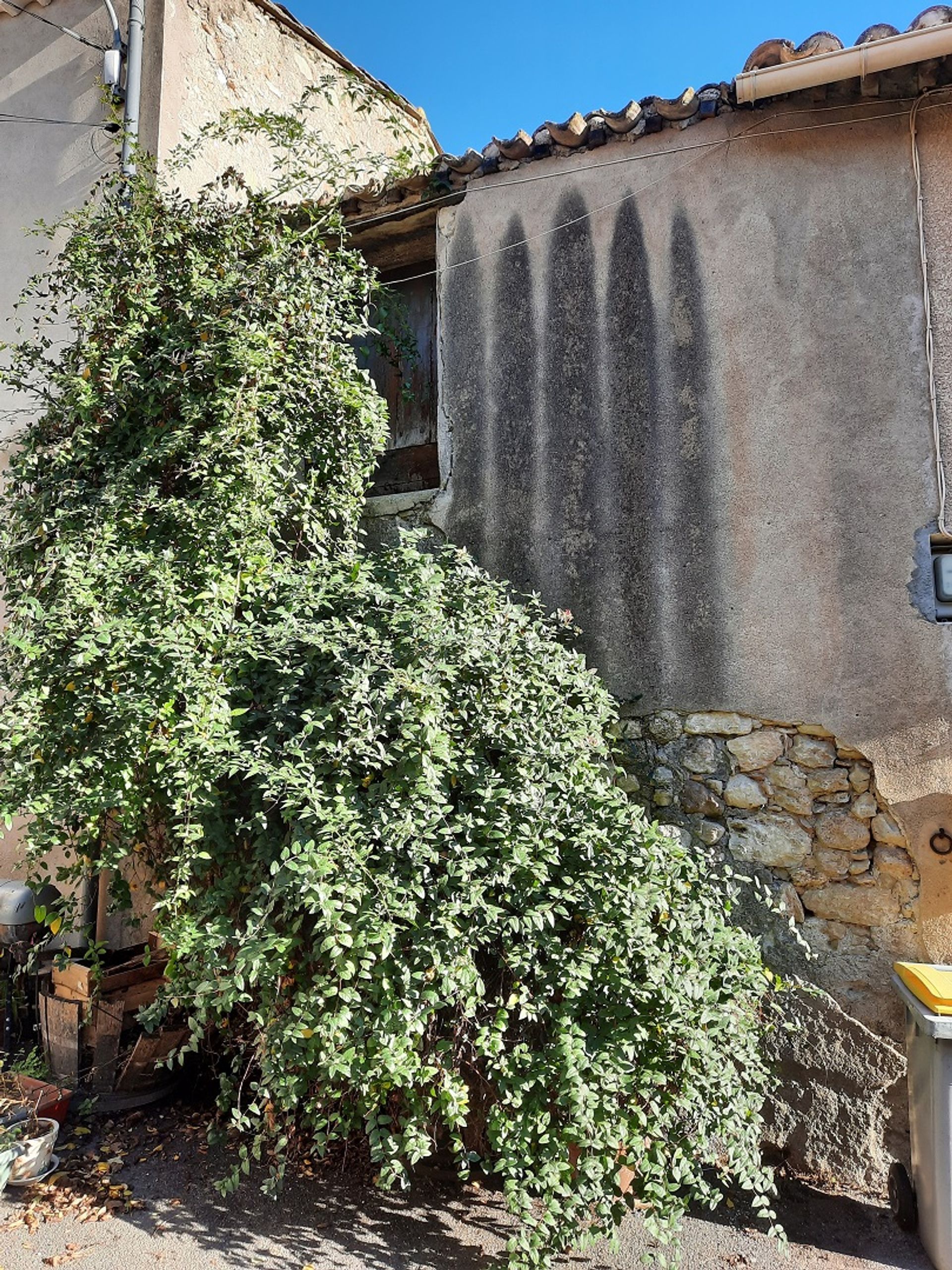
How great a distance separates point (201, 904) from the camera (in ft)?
11.5

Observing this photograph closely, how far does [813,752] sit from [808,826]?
0.36m

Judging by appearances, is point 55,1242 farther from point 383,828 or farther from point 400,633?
point 400,633

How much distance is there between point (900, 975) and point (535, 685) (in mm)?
1917

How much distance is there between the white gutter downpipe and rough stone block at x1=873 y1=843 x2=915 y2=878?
365 cm

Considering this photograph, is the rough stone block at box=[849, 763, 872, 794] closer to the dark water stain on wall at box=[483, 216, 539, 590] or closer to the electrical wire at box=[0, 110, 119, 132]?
the dark water stain on wall at box=[483, 216, 539, 590]

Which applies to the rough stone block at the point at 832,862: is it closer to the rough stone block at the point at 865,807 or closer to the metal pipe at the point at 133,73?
Answer: the rough stone block at the point at 865,807

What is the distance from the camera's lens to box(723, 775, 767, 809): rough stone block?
14.3ft

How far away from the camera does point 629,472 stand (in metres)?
4.83

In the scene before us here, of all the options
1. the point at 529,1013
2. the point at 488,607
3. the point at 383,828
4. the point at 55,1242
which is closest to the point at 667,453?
the point at 488,607

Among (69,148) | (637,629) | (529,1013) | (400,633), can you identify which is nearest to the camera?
(529,1013)

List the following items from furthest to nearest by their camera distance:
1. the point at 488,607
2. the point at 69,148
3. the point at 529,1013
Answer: the point at 69,148
the point at 488,607
the point at 529,1013

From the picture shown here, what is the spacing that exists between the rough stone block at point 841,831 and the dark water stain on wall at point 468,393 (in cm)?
231

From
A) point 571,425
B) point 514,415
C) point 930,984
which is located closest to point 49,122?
point 514,415

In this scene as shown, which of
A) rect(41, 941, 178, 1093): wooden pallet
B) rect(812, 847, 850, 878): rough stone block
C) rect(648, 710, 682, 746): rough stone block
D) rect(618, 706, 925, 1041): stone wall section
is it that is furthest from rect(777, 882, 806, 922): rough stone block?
rect(41, 941, 178, 1093): wooden pallet
